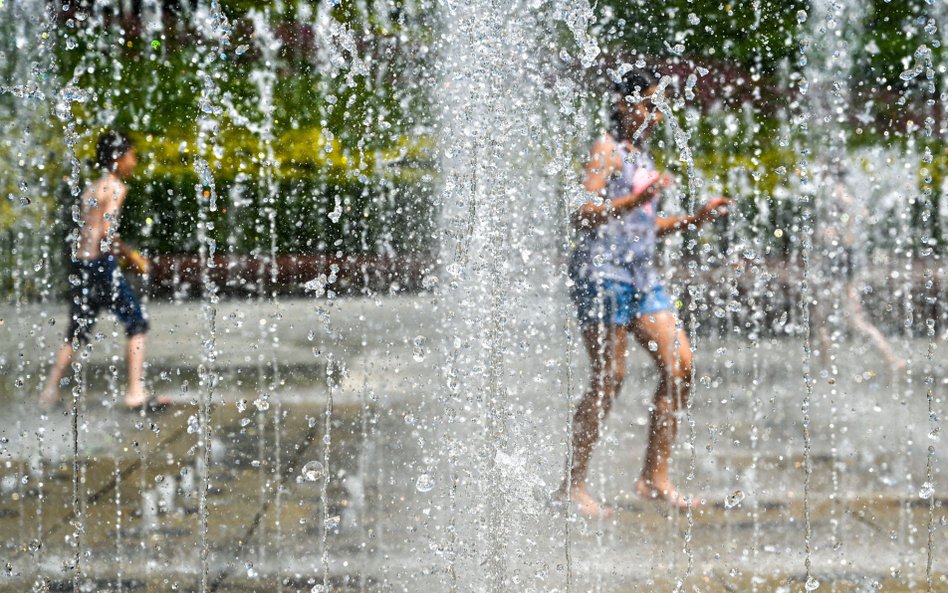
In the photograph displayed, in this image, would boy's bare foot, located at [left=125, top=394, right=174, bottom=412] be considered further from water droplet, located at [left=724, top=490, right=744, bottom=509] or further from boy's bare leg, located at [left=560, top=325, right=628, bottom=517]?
water droplet, located at [left=724, top=490, right=744, bottom=509]

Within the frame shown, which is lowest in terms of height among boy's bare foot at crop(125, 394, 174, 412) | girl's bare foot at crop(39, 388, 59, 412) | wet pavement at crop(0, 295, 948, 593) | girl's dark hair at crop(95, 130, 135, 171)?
wet pavement at crop(0, 295, 948, 593)

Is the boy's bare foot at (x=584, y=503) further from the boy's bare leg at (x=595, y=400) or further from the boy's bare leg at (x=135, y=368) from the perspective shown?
the boy's bare leg at (x=135, y=368)

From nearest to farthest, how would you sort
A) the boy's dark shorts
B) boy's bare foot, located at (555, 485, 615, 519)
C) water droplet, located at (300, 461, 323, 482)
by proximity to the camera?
1. boy's bare foot, located at (555, 485, 615, 519)
2. water droplet, located at (300, 461, 323, 482)
3. the boy's dark shorts

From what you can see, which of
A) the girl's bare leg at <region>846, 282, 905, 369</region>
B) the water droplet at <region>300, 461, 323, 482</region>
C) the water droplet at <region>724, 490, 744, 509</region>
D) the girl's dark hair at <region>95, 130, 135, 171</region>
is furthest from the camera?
the girl's bare leg at <region>846, 282, 905, 369</region>

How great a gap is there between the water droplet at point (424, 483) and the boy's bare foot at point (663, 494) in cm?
81

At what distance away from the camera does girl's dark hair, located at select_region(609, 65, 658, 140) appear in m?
3.21

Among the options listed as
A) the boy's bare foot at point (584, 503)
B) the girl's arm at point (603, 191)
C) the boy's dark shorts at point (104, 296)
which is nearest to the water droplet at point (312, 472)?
the boy's bare foot at point (584, 503)

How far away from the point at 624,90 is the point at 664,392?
1.05 metres

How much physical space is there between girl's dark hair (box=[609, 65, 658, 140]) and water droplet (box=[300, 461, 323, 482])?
6.08 feet

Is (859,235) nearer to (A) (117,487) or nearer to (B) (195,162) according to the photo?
(B) (195,162)

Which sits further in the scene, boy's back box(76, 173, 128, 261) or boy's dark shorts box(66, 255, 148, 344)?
boy's dark shorts box(66, 255, 148, 344)

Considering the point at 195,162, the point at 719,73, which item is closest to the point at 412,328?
the point at 195,162

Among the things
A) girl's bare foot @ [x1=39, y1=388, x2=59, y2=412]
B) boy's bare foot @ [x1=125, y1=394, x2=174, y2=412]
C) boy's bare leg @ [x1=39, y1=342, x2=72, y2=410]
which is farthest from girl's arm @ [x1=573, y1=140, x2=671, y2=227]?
girl's bare foot @ [x1=39, y1=388, x2=59, y2=412]

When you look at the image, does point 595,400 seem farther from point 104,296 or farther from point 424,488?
point 104,296
